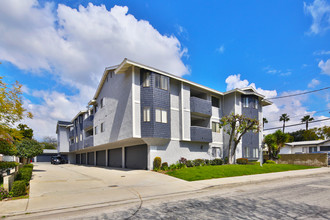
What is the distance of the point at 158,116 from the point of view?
70.5ft

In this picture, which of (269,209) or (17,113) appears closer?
(269,209)

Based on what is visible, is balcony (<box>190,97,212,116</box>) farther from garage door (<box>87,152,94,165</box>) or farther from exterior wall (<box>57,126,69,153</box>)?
exterior wall (<box>57,126,69,153</box>)

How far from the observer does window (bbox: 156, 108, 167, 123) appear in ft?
70.4

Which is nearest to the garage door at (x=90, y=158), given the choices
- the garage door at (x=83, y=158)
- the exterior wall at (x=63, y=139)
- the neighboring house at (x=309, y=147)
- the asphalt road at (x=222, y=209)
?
the garage door at (x=83, y=158)

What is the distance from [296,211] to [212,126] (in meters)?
20.5

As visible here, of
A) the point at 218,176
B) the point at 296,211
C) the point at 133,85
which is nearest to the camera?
the point at 296,211

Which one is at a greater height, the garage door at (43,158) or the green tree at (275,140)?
the green tree at (275,140)

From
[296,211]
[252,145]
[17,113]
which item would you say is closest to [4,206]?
[17,113]

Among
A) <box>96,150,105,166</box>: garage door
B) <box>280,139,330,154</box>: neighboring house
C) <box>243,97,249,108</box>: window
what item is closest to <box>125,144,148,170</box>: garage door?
<box>96,150,105,166</box>: garage door

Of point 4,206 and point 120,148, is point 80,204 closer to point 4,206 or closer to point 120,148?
point 4,206

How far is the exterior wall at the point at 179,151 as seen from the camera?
21875mm

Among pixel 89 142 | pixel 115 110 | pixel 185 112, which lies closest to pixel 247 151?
pixel 185 112

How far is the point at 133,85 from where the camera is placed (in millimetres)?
21062

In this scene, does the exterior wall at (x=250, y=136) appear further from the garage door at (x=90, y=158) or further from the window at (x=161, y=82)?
the garage door at (x=90, y=158)
